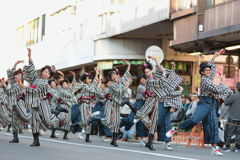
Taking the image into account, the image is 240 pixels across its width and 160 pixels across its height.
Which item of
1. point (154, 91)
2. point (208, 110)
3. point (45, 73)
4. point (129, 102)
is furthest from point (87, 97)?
point (208, 110)

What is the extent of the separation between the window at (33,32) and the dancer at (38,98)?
34.6 metres

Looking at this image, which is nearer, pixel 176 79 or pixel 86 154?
pixel 86 154

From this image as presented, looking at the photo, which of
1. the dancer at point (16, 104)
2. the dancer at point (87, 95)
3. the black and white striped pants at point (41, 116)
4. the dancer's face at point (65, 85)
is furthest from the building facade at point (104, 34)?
the black and white striped pants at point (41, 116)

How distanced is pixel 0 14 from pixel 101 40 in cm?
2460

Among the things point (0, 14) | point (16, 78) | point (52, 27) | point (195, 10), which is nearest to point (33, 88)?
point (16, 78)

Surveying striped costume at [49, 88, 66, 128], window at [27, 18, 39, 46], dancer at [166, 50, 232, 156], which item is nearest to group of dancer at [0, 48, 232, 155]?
dancer at [166, 50, 232, 156]

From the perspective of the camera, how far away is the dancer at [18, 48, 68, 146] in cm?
1173

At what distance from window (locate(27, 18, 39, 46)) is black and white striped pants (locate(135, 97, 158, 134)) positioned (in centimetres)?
3396

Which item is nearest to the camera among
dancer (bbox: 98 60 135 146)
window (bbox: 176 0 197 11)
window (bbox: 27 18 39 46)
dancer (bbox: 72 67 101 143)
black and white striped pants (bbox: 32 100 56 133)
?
black and white striped pants (bbox: 32 100 56 133)

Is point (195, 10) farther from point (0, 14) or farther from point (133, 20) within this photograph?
point (0, 14)

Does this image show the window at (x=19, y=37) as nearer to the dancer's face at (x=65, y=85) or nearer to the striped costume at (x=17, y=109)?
the dancer's face at (x=65, y=85)

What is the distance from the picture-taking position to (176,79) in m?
12.7

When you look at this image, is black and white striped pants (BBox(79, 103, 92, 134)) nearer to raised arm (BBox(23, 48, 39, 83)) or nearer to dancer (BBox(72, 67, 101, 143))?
dancer (BBox(72, 67, 101, 143))

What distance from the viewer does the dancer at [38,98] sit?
11.7 meters
